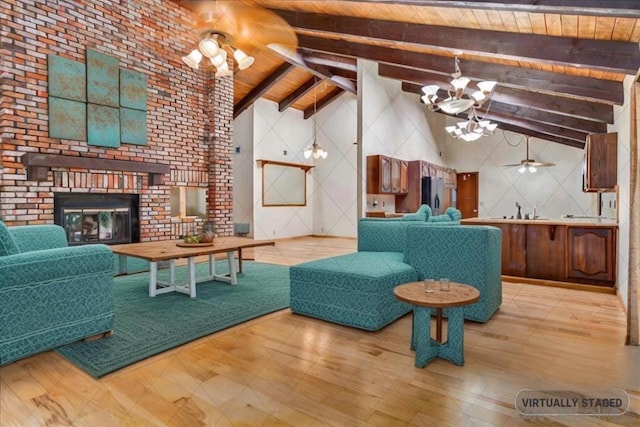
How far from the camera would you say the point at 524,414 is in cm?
165

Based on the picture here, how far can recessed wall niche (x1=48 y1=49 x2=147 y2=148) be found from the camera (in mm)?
4371

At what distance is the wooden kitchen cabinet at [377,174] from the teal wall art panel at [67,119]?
15.1 ft

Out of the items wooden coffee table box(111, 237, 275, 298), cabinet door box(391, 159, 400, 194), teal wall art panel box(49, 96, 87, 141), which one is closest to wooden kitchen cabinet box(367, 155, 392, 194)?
cabinet door box(391, 159, 400, 194)

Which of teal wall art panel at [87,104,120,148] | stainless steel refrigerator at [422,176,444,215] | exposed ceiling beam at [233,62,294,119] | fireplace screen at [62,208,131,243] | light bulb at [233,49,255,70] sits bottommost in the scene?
fireplace screen at [62,208,131,243]

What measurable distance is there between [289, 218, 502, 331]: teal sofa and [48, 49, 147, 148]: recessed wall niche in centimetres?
353

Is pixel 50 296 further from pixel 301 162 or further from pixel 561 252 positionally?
pixel 301 162

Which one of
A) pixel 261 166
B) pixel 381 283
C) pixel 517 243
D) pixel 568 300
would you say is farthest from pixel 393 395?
pixel 261 166

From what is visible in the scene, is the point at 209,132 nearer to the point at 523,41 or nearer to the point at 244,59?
the point at 244,59

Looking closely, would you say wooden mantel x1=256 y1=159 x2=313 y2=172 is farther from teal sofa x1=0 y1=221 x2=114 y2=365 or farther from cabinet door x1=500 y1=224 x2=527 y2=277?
teal sofa x1=0 y1=221 x2=114 y2=365

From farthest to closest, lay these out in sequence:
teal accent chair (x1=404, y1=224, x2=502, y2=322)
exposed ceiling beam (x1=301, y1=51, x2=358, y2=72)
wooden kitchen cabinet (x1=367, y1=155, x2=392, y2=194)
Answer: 1. wooden kitchen cabinet (x1=367, y1=155, x2=392, y2=194)
2. exposed ceiling beam (x1=301, y1=51, x2=358, y2=72)
3. teal accent chair (x1=404, y1=224, x2=502, y2=322)

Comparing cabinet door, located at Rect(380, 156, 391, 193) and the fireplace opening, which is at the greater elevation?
cabinet door, located at Rect(380, 156, 391, 193)

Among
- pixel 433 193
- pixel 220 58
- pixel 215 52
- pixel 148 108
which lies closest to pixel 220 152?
pixel 148 108

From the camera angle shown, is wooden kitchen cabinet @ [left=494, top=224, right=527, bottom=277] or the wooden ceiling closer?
the wooden ceiling

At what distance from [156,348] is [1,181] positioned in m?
3.19
